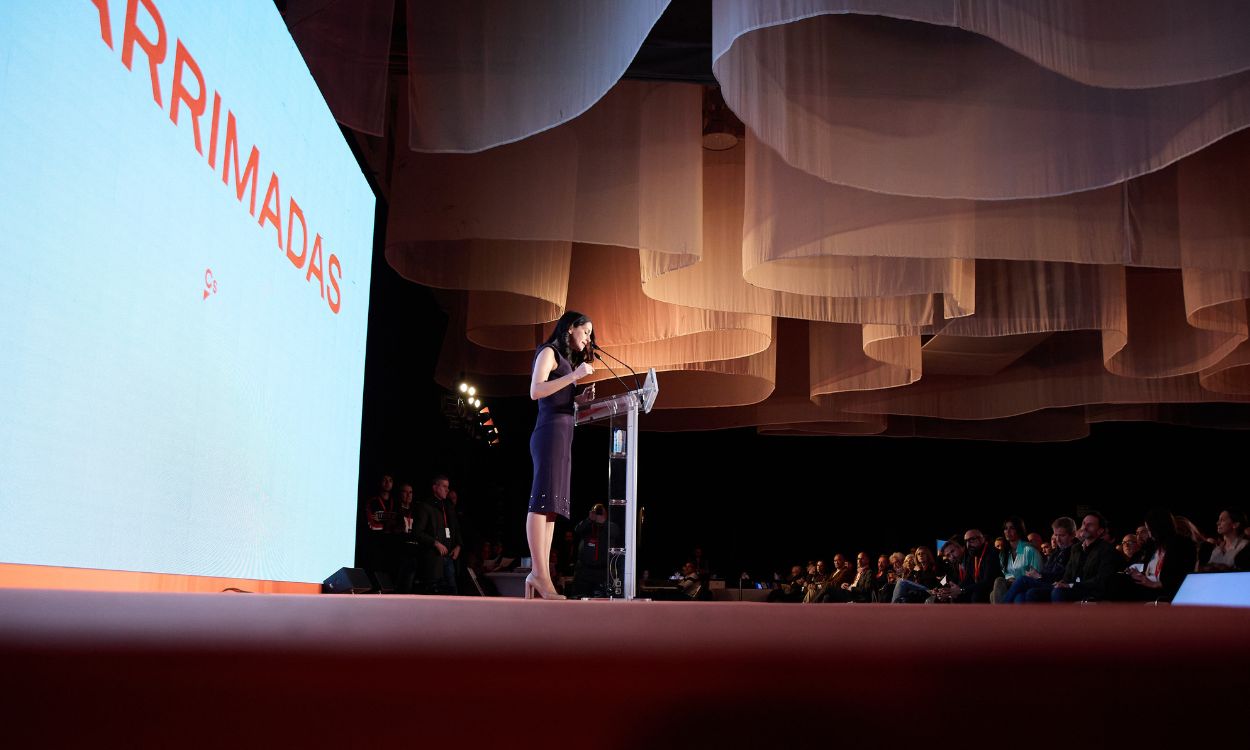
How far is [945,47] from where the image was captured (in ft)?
13.7

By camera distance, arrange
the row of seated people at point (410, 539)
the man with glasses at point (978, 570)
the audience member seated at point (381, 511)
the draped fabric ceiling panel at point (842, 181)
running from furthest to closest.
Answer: the man with glasses at point (978, 570) → the row of seated people at point (410, 539) → the audience member seated at point (381, 511) → the draped fabric ceiling panel at point (842, 181)

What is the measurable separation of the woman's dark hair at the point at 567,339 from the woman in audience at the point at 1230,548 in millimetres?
3230

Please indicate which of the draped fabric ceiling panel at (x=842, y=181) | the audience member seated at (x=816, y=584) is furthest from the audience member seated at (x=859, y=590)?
the draped fabric ceiling panel at (x=842, y=181)

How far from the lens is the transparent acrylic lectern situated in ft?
12.3

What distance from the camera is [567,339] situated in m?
3.77

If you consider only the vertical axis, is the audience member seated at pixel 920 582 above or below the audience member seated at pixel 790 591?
above

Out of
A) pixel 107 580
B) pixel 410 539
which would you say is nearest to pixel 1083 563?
pixel 410 539

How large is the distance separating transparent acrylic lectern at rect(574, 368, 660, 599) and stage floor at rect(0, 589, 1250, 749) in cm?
334

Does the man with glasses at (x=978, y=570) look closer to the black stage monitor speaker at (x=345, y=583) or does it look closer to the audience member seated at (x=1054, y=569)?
the audience member seated at (x=1054, y=569)

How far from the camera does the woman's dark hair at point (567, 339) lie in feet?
12.3

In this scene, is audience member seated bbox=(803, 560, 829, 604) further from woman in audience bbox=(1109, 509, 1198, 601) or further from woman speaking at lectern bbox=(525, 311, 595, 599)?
woman speaking at lectern bbox=(525, 311, 595, 599)

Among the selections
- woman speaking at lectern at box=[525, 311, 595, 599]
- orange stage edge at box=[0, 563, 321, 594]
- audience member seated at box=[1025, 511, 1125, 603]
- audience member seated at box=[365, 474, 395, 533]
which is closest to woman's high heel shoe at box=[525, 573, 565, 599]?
woman speaking at lectern at box=[525, 311, 595, 599]

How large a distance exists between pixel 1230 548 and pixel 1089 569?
2.23 feet

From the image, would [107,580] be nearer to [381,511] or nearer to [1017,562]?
[381,511]
